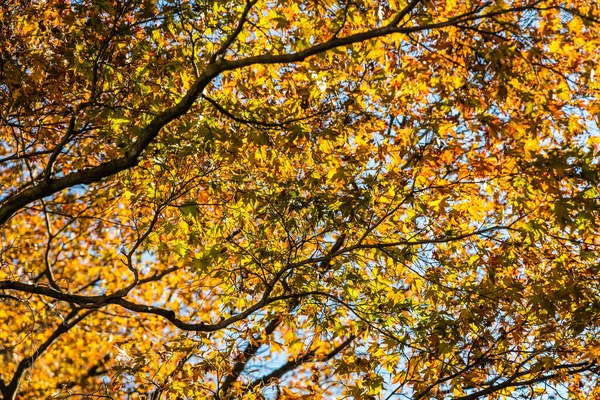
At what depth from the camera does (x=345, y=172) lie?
6.51 meters

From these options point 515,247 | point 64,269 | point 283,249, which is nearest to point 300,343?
point 283,249

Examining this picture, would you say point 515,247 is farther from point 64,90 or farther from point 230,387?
point 64,90

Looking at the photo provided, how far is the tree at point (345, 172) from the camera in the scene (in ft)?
19.0

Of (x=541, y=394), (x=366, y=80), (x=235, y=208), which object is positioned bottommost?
(x=541, y=394)

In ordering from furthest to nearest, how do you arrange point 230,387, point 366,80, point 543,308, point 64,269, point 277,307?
point 64,269 < point 230,387 < point 277,307 < point 366,80 < point 543,308

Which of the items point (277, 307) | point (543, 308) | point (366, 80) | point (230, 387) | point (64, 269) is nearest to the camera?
point (543, 308)

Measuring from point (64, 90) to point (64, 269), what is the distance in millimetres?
8592

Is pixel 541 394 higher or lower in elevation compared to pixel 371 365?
lower

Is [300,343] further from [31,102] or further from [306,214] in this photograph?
[31,102]

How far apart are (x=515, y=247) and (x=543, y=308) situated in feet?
3.46

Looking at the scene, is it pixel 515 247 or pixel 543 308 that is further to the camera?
pixel 515 247

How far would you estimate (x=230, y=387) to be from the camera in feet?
27.7

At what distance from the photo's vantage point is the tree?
19.0ft

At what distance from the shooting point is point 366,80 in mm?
6930
